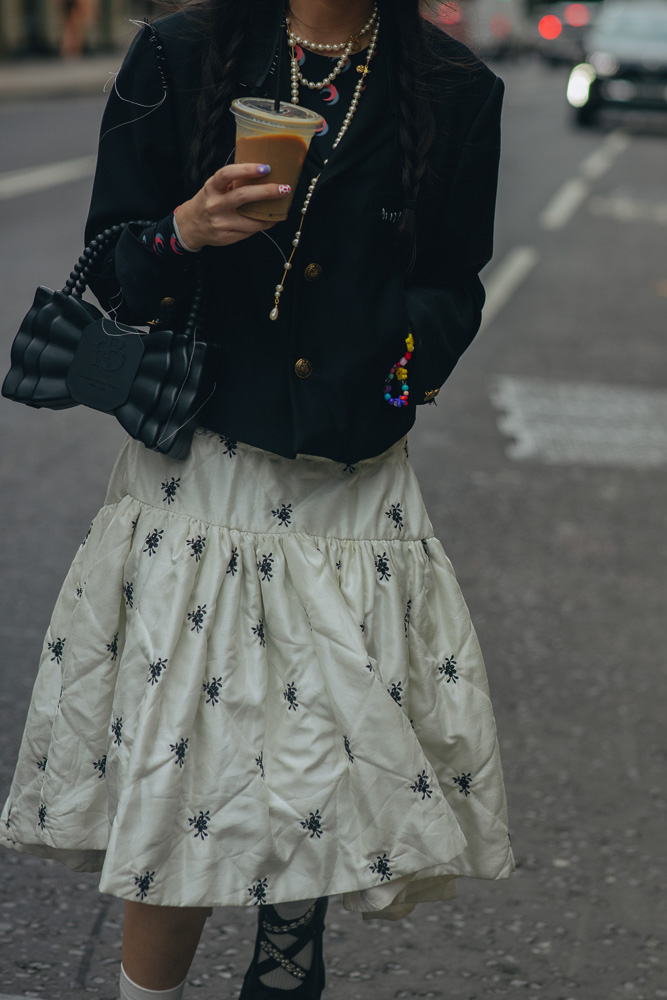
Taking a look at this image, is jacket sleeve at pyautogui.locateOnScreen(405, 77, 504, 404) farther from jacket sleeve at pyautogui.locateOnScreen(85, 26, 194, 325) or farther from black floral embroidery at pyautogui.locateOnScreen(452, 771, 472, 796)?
black floral embroidery at pyautogui.locateOnScreen(452, 771, 472, 796)

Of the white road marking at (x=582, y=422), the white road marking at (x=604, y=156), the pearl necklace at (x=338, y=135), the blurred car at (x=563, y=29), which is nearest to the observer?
the pearl necklace at (x=338, y=135)

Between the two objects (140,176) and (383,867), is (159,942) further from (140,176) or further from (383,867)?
(140,176)

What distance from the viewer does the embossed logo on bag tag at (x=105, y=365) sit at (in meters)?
1.89

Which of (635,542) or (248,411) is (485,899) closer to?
(248,411)

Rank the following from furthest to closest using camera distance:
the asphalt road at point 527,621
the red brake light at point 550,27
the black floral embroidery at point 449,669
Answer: the red brake light at point 550,27 → the asphalt road at point 527,621 → the black floral embroidery at point 449,669

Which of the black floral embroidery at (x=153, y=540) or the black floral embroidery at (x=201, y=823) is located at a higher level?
the black floral embroidery at (x=153, y=540)

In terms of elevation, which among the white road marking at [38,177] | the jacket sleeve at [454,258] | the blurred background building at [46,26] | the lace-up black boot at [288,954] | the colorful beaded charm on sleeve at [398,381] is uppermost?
the jacket sleeve at [454,258]

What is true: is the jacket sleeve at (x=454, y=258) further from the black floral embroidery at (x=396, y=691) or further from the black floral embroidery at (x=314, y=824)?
the black floral embroidery at (x=314, y=824)

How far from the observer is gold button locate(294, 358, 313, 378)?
6.18ft

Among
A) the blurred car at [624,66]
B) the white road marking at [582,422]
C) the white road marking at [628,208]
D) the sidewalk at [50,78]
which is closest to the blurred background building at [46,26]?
the sidewalk at [50,78]

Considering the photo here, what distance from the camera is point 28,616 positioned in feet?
13.2

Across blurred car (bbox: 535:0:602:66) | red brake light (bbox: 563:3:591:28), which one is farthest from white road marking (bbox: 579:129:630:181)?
red brake light (bbox: 563:3:591:28)

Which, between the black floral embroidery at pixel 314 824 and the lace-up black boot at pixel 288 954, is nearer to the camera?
the black floral embroidery at pixel 314 824

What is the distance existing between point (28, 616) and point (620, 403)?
3.98 m
